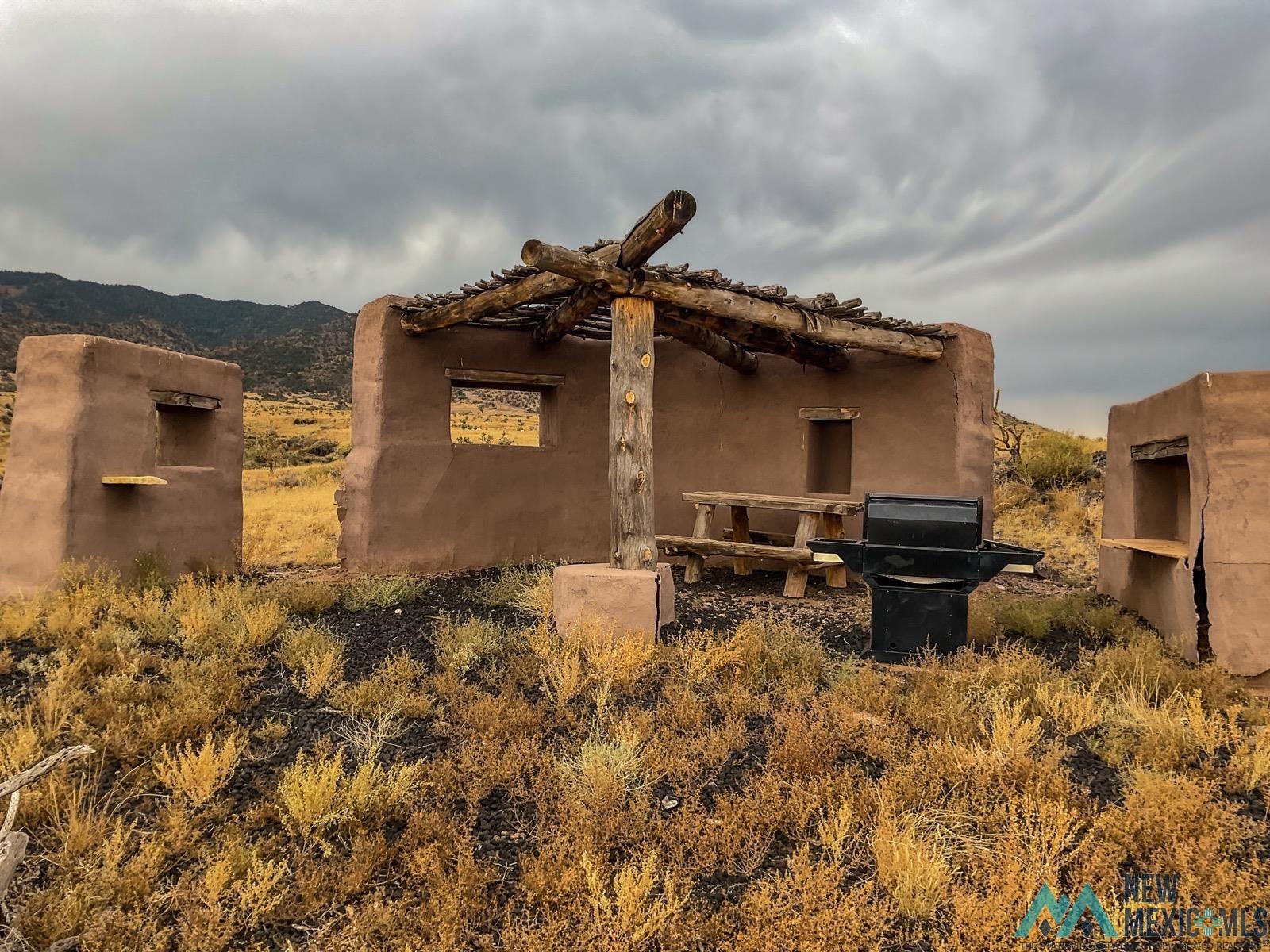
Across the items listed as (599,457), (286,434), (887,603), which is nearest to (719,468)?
(599,457)

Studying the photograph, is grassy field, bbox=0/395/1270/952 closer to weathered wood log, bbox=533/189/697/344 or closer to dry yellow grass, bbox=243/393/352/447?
weathered wood log, bbox=533/189/697/344

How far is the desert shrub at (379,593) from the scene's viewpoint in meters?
7.18

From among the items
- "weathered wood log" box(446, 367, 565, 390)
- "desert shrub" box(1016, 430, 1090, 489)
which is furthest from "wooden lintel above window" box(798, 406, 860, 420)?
"desert shrub" box(1016, 430, 1090, 489)

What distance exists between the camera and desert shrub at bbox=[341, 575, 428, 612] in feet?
23.6

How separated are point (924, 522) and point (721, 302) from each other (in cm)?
284

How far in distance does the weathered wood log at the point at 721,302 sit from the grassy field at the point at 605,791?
2915mm

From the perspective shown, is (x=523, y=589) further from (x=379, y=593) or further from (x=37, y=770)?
(x=37, y=770)

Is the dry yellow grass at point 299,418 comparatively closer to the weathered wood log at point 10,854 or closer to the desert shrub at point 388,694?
the desert shrub at point 388,694

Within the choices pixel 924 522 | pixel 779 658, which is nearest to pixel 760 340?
pixel 924 522

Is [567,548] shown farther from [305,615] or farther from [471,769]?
[471,769]

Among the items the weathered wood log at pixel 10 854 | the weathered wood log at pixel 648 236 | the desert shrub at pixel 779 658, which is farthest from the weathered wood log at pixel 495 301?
the weathered wood log at pixel 10 854

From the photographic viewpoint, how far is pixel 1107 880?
294 cm

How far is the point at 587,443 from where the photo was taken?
32.2 feet

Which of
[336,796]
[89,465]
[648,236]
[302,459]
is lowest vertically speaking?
[336,796]
